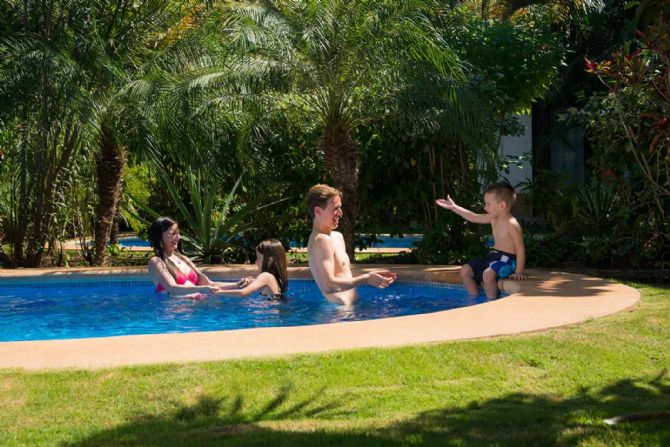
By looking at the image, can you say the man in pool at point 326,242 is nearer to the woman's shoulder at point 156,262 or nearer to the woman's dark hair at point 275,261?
the woman's dark hair at point 275,261

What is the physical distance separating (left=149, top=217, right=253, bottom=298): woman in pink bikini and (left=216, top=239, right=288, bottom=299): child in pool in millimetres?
170

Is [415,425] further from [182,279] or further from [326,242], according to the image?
[182,279]

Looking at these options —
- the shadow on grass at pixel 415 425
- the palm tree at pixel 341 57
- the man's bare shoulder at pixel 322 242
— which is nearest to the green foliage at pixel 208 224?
the palm tree at pixel 341 57

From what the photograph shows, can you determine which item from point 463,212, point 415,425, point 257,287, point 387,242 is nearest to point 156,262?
point 257,287

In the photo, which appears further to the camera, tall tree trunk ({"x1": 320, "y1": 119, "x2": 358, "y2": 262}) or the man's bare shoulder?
tall tree trunk ({"x1": 320, "y1": 119, "x2": 358, "y2": 262})

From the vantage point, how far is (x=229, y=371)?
5.20 m

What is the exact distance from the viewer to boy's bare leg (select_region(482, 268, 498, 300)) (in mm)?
9289

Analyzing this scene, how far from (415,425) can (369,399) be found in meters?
0.59

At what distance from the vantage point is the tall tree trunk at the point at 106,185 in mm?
14086

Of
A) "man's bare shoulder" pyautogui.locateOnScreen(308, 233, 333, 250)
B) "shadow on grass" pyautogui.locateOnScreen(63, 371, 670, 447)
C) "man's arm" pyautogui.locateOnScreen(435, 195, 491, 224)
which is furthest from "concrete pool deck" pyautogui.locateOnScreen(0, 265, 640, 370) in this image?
"man's bare shoulder" pyautogui.locateOnScreen(308, 233, 333, 250)

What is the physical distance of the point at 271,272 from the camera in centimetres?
962

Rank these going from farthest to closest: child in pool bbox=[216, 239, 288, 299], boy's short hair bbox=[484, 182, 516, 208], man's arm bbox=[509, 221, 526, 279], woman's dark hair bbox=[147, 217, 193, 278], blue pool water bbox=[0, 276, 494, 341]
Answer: woman's dark hair bbox=[147, 217, 193, 278] → child in pool bbox=[216, 239, 288, 299] → boy's short hair bbox=[484, 182, 516, 208] → man's arm bbox=[509, 221, 526, 279] → blue pool water bbox=[0, 276, 494, 341]

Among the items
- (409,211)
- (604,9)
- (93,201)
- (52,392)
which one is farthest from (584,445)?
(604,9)

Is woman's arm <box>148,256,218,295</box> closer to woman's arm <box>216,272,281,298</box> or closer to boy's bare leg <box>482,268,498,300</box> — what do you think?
woman's arm <box>216,272,281,298</box>
